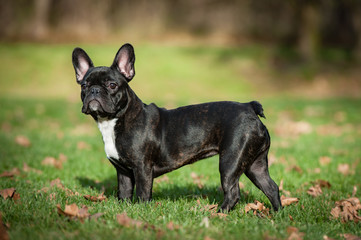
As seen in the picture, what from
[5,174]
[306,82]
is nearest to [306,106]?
[306,82]

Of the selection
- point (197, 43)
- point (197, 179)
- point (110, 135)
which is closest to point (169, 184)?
point (197, 179)

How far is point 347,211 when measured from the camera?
13.8 feet

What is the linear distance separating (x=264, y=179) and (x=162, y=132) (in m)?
1.23

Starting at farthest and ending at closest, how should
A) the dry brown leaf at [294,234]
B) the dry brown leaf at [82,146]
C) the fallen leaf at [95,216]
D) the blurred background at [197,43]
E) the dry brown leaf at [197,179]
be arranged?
1. the blurred background at [197,43]
2. the dry brown leaf at [82,146]
3. the dry brown leaf at [197,179]
4. the fallen leaf at [95,216]
5. the dry brown leaf at [294,234]

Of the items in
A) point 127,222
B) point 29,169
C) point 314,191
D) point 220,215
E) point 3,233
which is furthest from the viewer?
point 29,169

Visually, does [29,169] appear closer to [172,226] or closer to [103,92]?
[103,92]

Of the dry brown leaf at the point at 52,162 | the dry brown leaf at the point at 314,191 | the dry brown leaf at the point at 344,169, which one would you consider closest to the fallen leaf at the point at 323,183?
the dry brown leaf at the point at 314,191

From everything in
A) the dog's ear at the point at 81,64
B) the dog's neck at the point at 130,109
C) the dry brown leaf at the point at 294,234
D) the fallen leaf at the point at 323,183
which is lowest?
the fallen leaf at the point at 323,183

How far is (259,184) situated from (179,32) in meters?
31.4

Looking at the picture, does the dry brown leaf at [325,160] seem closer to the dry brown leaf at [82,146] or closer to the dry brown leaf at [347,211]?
the dry brown leaf at [347,211]

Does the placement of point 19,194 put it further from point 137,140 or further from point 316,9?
point 316,9

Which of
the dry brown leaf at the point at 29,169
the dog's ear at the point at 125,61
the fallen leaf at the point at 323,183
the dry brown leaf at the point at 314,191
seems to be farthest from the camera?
the dry brown leaf at the point at 29,169

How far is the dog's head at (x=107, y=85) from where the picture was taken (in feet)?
13.7

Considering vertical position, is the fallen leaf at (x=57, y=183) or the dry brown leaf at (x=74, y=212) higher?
the dry brown leaf at (x=74, y=212)
